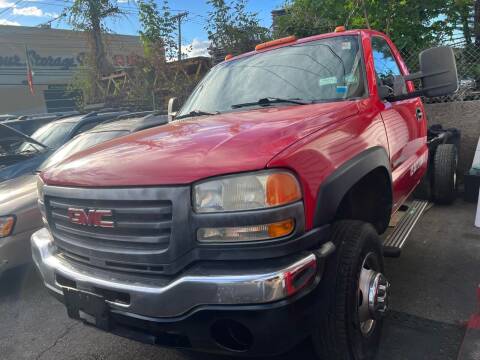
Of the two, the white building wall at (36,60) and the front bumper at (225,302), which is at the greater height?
the white building wall at (36,60)

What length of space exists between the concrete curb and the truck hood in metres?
1.50

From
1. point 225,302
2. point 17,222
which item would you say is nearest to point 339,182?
point 225,302

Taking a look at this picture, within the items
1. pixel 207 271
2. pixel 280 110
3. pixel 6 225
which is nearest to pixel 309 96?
pixel 280 110

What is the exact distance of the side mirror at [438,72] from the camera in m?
3.08

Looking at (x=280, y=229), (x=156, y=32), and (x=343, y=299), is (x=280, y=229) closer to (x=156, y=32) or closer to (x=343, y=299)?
(x=343, y=299)

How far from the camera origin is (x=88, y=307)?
2.18 meters

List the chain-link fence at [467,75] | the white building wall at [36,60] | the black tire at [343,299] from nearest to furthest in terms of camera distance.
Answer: the black tire at [343,299] → the chain-link fence at [467,75] → the white building wall at [36,60]

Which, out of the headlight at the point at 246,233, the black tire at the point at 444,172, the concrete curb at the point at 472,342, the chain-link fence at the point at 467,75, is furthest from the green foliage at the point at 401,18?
the headlight at the point at 246,233

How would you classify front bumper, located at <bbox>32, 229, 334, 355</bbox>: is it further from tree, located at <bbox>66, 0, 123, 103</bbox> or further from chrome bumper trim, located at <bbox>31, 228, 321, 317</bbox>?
tree, located at <bbox>66, 0, 123, 103</bbox>

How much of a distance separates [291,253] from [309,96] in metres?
1.46

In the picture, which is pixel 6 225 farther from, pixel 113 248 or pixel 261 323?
pixel 261 323

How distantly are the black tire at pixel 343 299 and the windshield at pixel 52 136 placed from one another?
505cm

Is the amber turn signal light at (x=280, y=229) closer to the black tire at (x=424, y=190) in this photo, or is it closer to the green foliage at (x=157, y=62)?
the black tire at (x=424, y=190)

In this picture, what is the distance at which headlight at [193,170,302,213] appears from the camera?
184cm
